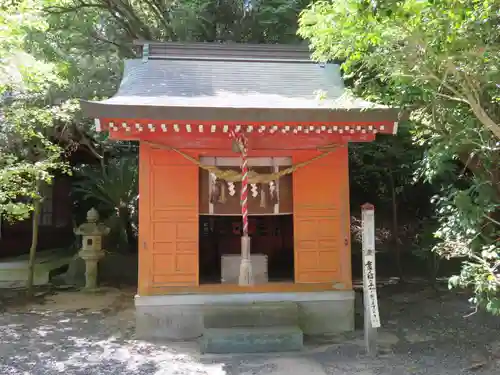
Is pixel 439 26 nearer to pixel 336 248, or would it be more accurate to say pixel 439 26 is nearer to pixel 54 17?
pixel 336 248

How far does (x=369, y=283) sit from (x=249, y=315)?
5.68 ft

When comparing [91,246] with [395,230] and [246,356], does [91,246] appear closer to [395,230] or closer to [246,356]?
[246,356]

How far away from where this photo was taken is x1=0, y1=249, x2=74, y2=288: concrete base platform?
10.6 metres

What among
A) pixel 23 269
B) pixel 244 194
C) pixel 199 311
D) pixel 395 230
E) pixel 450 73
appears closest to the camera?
pixel 450 73

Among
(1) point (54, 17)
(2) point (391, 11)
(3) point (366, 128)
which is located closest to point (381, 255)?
(3) point (366, 128)

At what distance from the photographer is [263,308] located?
20.9 feet

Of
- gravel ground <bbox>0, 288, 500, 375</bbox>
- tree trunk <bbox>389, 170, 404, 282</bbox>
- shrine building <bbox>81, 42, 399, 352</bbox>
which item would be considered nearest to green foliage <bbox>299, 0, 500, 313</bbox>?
shrine building <bbox>81, 42, 399, 352</bbox>

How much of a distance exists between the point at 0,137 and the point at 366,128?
256 inches

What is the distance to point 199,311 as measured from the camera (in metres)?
6.59

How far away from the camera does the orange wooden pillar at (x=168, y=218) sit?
664cm

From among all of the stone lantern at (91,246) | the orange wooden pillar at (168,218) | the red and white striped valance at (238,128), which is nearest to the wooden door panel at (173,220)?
the orange wooden pillar at (168,218)

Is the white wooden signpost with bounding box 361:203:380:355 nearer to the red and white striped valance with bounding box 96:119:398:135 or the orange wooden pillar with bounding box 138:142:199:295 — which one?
the red and white striped valance with bounding box 96:119:398:135

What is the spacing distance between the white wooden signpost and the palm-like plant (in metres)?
6.91

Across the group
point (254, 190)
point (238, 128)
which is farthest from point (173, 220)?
point (238, 128)
